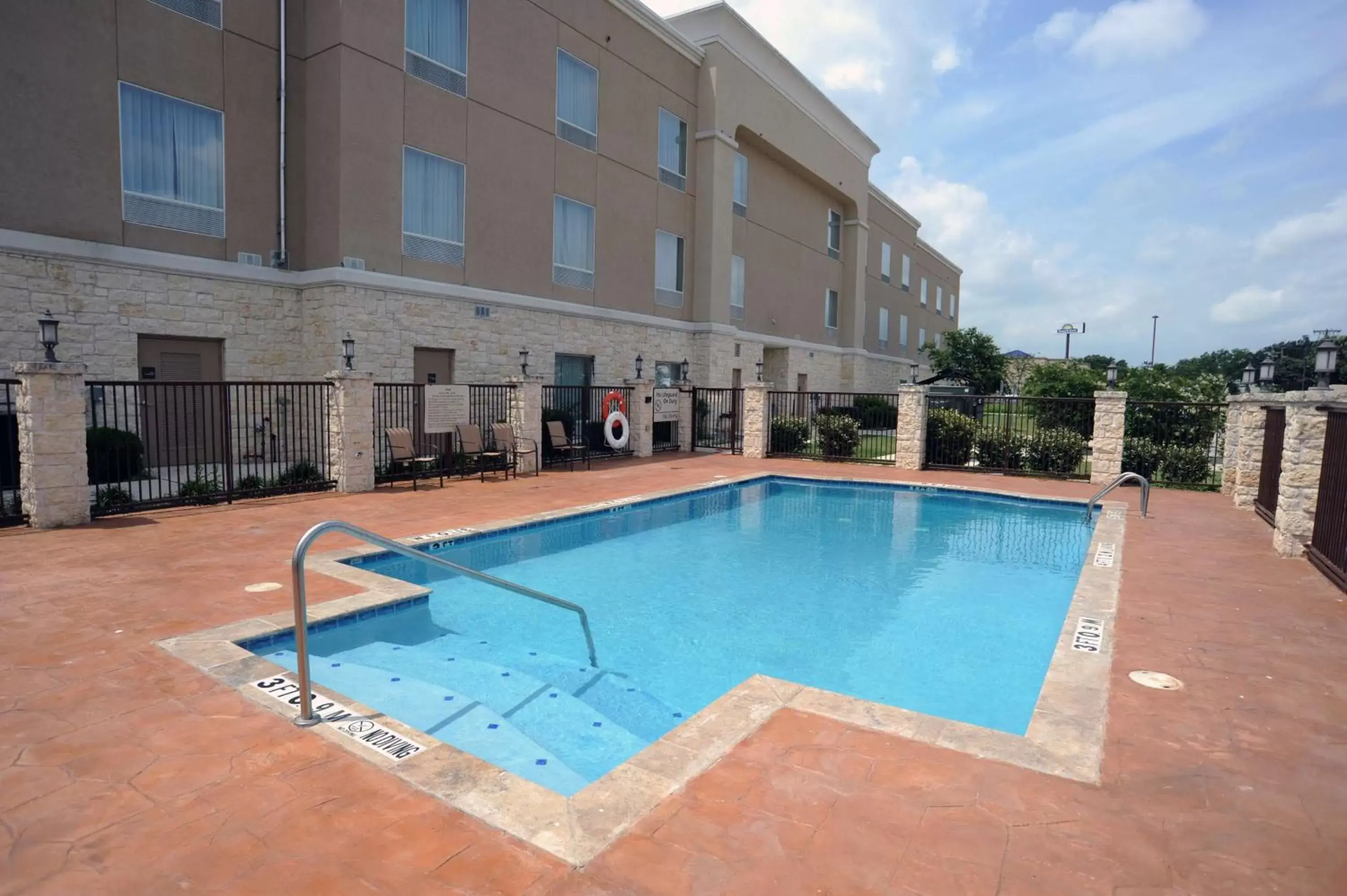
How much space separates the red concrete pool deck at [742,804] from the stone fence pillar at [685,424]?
1510 cm

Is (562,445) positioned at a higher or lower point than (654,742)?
higher

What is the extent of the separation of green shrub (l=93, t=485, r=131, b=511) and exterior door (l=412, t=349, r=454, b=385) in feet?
19.1

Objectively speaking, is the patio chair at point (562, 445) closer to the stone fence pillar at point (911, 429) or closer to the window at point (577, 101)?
the stone fence pillar at point (911, 429)

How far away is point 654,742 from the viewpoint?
4.43 metres

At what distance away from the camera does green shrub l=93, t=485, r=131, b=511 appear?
9203mm

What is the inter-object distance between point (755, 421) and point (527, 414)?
6.37 m

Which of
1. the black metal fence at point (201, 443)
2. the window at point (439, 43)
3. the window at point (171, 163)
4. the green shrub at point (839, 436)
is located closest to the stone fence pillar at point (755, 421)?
the green shrub at point (839, 436)

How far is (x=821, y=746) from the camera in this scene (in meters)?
3.63

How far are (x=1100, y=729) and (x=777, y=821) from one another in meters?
2.03

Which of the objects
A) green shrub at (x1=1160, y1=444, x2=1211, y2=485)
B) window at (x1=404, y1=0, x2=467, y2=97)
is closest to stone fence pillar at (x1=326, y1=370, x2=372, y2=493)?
window at (x1=404, y1=0, x2=467, y2=97)

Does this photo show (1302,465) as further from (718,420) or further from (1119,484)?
(718,420)

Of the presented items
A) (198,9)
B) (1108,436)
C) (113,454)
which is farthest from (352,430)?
(1108,436)

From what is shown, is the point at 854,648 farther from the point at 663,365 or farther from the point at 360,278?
the point at 663,365

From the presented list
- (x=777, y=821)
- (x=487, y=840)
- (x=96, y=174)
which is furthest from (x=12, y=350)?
(x=777, y=821)
